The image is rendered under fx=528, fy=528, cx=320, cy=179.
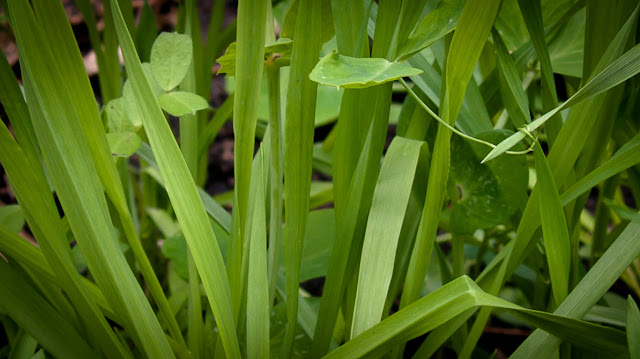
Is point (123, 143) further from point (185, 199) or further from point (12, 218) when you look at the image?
point (12, 218)

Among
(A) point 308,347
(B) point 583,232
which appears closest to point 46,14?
(A) point 308,347

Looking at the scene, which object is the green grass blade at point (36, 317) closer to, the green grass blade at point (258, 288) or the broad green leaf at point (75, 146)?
the broad green leaf at point (75, 146)

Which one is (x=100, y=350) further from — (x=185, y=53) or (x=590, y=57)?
(x=590, y=57)

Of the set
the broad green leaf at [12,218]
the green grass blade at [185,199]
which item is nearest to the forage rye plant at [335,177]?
the green grass blade at [185,199]

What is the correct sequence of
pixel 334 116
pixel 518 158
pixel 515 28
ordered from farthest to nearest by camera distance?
pixel 334 116 < pixel 515 28 < pixel 518 158

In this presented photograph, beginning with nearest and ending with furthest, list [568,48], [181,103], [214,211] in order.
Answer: [181,103]
[214,211]
[568,48]

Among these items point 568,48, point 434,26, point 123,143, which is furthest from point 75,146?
point 568,48
